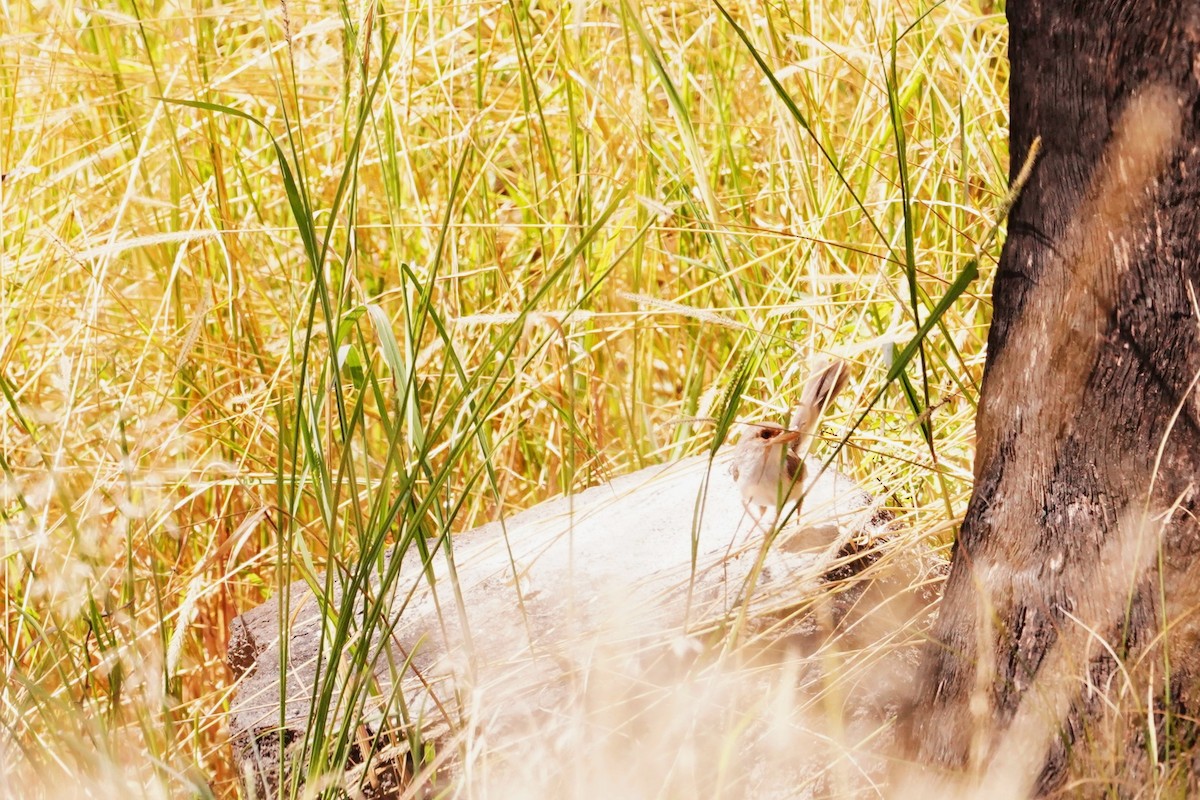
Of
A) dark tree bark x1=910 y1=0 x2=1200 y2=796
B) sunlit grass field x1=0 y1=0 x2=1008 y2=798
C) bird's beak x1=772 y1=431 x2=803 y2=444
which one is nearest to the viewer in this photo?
dark tree bark x1=910 y1=0 x2=1200 y2=796

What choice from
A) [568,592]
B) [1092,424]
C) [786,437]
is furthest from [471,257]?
[1092,424]

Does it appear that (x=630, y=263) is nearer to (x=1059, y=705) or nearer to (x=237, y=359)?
(x=237, y=359)

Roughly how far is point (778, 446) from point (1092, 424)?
14.7 inches

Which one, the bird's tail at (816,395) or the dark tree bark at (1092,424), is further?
the bird's tail at (816,395)

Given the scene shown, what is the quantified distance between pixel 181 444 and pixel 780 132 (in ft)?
3.61

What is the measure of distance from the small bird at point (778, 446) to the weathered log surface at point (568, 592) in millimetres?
43

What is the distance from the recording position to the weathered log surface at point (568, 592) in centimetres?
118

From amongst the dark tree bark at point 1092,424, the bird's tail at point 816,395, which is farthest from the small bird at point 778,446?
the dark tree bark at point 1092,424

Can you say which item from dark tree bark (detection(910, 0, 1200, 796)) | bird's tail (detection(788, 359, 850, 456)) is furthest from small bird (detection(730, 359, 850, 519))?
dark tree bark (detection(910, 0, 1200, 796))

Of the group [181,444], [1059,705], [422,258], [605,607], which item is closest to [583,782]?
[605,607]

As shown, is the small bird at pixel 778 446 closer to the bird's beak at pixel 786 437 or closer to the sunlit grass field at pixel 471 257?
the bird's beak at pixel 786 437

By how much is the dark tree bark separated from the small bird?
208 mm

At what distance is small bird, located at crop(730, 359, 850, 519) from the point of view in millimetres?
1127

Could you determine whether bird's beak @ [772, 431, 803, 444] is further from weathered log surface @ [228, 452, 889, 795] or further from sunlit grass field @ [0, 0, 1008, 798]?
sunlit grass field @ [0, 0, 1008, 798]
